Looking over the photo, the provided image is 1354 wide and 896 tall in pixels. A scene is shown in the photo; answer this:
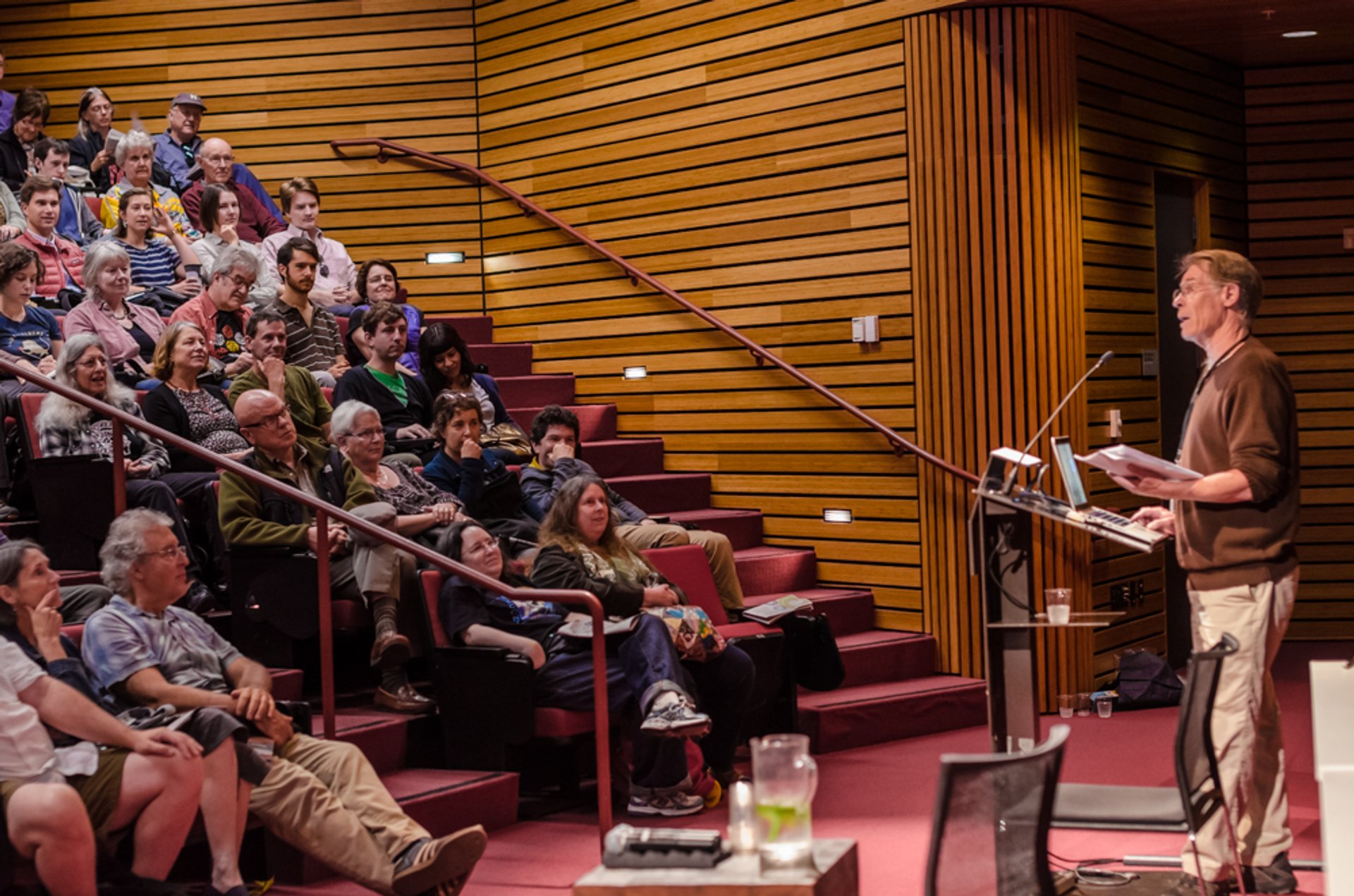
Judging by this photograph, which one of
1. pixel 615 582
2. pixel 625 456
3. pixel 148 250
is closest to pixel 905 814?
pixel 615 582

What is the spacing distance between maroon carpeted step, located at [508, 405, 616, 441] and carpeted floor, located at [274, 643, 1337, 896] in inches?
88.9

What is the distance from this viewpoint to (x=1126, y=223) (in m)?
6.20

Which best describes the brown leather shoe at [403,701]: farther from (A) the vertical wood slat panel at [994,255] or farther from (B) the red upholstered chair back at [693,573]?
(A) the vertical wood slat panel at [994,255]

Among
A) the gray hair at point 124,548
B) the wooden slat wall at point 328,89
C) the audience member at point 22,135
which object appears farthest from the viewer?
the wooden slat wall at point 328,89

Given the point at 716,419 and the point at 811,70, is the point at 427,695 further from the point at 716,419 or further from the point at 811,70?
the point at 811,70

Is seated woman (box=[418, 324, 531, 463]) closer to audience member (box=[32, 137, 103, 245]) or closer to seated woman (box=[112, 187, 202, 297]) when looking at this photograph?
seated woman (box=[112, 187, 202, 297])

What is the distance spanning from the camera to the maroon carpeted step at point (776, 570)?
6.07 metres

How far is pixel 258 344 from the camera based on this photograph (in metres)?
5.38

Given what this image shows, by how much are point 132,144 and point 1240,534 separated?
5.21 meters

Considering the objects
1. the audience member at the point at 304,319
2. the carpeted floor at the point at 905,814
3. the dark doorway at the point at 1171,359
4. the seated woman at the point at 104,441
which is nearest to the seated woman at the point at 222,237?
the audience member at the point at 304,319

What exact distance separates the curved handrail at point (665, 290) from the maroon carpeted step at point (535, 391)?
0.64 metres

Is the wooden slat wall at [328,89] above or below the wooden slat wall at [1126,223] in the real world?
above

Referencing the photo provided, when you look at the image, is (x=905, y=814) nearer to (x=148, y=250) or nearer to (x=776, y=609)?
(x=776, y=609)

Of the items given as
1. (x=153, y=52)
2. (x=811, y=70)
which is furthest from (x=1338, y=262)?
(x=153, y=52)
